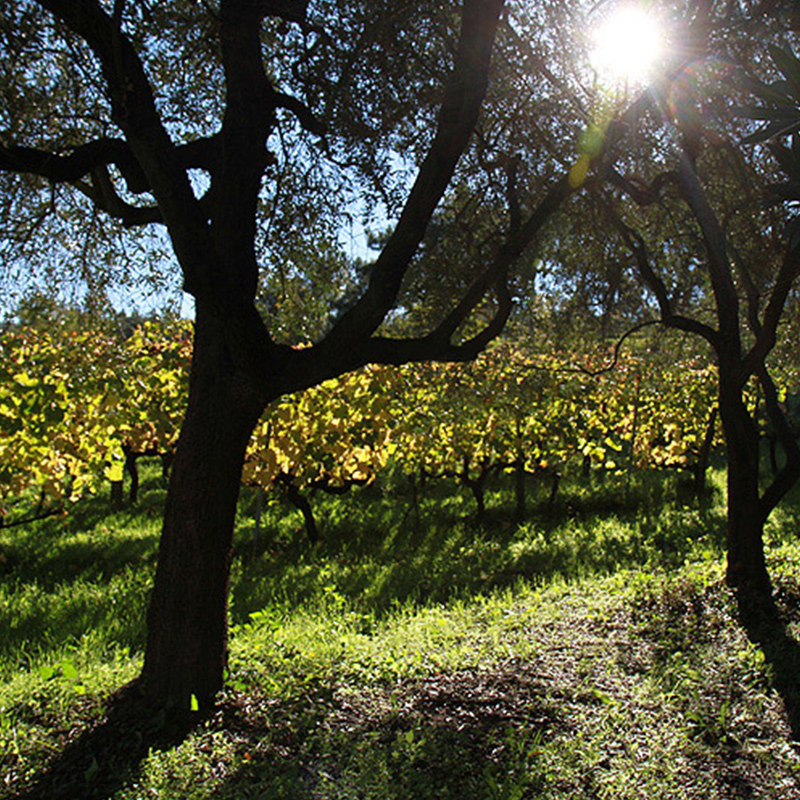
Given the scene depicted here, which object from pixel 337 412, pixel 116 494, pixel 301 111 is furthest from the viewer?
pixel 116 494

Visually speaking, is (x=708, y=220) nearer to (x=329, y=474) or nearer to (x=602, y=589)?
(x=602, y=589)

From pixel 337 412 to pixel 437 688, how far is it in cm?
486

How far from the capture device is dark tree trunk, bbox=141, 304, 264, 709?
4.32 meters

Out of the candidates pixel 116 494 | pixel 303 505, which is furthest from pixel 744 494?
pixel 116 494

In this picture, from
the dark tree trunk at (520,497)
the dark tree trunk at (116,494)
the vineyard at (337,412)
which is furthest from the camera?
the dark tree trunk at (116,494)

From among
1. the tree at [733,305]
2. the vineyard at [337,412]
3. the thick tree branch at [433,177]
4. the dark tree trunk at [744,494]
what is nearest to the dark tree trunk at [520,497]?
the vineyard at [337,412]

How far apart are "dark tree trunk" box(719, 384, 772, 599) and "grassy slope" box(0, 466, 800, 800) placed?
0.29m

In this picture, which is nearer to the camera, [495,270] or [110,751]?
[110,751]

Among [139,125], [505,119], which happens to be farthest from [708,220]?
[139,125]

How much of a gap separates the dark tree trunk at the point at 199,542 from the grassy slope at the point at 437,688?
31cm

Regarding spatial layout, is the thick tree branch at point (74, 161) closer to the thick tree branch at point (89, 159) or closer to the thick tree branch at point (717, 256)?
the thick tree branch at point (89, 159)

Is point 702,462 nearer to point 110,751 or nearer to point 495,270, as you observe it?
point 495,270

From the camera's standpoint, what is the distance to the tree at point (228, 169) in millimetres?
4020

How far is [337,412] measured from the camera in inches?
355
